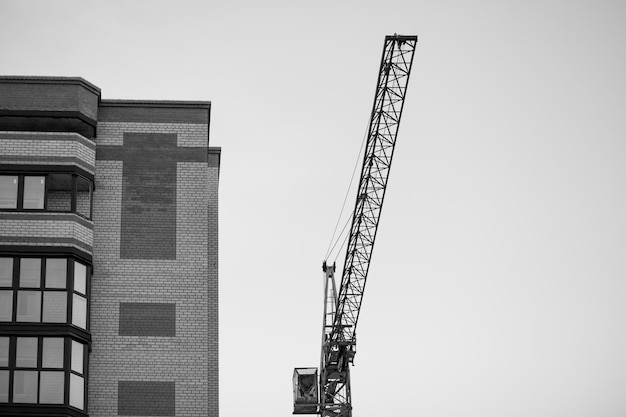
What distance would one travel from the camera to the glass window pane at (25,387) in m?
29.6

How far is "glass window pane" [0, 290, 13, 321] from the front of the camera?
30.5 metres

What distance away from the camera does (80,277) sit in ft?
104

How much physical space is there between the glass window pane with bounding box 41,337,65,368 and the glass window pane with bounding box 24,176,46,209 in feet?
14.4


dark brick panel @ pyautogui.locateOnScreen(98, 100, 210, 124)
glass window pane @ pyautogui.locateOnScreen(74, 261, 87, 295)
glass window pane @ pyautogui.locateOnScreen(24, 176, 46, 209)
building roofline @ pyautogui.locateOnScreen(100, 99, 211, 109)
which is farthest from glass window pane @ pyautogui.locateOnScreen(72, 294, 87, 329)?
building roofline @ pyautogui.locateOnScreen(100, 99, 211, 109)

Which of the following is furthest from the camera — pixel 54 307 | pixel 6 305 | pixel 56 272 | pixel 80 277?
pixel 80 277

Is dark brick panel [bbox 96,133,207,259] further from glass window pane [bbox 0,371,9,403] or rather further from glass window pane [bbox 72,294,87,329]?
glass window pane [bbox 0,371,9,403]

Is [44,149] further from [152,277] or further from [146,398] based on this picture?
[146,398]

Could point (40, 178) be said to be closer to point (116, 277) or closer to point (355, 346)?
point (116, 277)

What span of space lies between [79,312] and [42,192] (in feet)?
13.1

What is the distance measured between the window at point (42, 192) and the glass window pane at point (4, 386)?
17.2 feet

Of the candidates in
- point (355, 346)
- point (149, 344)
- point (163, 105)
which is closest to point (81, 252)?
point (149, 344)

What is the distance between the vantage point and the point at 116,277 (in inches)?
1286

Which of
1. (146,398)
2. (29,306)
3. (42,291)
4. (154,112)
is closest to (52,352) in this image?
(29,306)

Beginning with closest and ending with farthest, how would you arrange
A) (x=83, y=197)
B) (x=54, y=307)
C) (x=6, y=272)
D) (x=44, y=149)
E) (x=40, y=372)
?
(x=40, y=372) < (x=54, y=307) < (x=6, y=272) < (x=44, y=149) < (x=83, y=197)
